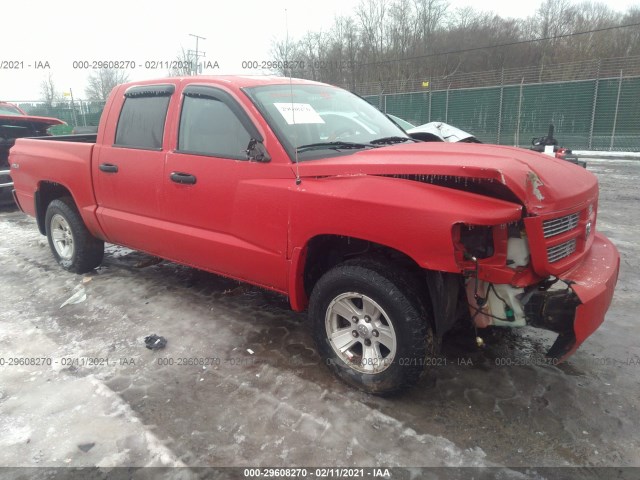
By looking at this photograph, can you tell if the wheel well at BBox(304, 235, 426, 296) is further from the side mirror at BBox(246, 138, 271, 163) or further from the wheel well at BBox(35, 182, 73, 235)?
the wheel well at BBox(35, 182, 73, 235)

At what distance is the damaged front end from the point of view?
7.61 ft

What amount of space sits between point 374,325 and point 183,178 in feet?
6.08

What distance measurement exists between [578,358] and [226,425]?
8.01 ft

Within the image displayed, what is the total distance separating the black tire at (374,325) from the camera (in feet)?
8.36

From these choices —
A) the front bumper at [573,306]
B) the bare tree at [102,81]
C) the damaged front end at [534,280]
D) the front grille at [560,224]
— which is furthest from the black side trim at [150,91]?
the bare tree at [102,81]

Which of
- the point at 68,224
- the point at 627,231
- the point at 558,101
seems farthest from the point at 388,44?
the point at 68,224

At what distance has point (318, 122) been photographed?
333 centimetres

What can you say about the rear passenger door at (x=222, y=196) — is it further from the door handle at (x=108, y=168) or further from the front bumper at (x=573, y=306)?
the front bumper at (x=573, y=306)

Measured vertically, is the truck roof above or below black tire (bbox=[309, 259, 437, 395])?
above

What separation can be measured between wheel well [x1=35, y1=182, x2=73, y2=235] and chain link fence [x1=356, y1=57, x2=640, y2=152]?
15570 mm

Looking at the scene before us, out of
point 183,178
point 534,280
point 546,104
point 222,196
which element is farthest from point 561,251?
point 546,104

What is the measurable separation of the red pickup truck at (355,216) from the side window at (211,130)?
1cm

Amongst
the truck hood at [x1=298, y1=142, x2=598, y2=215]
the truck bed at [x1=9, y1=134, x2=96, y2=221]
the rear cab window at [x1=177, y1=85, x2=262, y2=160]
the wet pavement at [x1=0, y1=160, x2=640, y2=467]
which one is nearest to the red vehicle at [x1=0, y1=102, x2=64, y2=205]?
the truck bed at [x1=9, y1=134, x2=96, y2=221]

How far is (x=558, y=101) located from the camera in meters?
17.2
